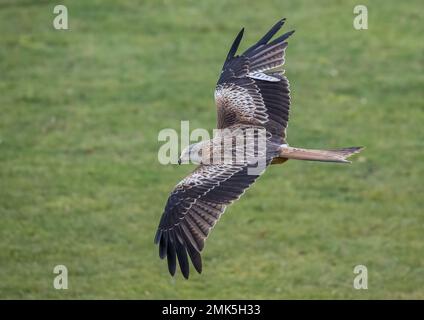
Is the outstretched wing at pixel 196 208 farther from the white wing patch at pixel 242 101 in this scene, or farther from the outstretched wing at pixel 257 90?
the white wing patch at pixel 242 101

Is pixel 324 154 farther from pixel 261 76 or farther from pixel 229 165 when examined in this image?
pixel 261 76

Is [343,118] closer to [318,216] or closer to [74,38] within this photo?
[318,216]

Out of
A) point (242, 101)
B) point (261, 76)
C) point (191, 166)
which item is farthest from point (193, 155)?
point (191, 166)

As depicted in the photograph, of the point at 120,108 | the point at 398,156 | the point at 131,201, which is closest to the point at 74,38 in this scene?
the point at 120,108

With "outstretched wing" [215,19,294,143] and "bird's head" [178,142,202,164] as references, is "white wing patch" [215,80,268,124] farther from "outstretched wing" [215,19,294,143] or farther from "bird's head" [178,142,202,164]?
"bird's head" [178,142,202,164]

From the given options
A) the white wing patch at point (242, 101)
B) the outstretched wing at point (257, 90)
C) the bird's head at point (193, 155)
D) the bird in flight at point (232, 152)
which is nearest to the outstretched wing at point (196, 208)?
the bird in flight at point (232, 152)

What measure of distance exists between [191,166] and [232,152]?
5.37 meters

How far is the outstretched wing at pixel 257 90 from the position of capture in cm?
1105

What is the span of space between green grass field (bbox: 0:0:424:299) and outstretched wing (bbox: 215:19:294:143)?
8.86 ft

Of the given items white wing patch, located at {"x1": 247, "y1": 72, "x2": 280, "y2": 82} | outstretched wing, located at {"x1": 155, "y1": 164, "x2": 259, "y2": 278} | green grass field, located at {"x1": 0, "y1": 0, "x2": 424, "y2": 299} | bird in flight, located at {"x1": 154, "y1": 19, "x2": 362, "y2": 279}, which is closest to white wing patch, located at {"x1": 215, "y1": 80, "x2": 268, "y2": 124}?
bird in flight, located at {"x1": 154, "y1": 19, "x2": 362, "y2": 279}

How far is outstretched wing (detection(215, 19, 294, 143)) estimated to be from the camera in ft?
36.2

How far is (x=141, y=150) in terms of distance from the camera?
15.9 meters

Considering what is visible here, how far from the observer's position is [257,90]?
11.3m

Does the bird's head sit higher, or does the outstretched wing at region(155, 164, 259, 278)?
the bird's head
